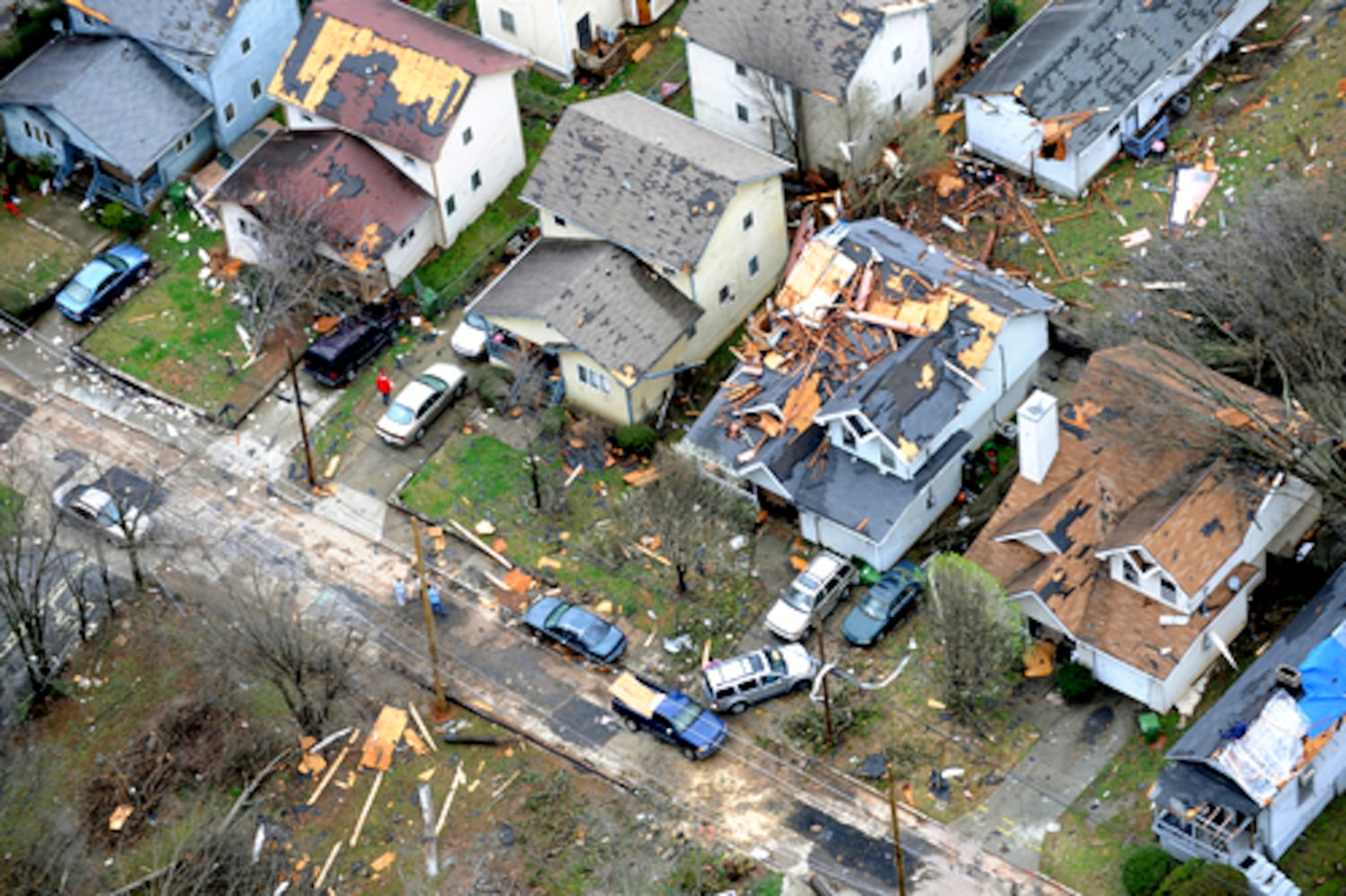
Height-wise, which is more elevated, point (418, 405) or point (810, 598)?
point (810, 598)

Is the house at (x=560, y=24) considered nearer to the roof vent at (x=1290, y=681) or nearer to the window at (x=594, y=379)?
the window at (x=594, y=379)

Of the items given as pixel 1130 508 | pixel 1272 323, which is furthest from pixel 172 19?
pixel 1272 323

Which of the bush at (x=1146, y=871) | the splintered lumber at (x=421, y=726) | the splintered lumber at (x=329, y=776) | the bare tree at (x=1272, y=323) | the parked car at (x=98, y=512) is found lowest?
the parked car at (x=98, y=512)

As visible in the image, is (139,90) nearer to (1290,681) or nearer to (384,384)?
(384,384)

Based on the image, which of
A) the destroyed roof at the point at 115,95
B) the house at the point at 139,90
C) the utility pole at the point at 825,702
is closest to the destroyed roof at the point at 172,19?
the house at the point at 139,90

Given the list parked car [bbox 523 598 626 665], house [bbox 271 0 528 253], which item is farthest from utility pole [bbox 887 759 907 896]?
house [bbox 271 0 528 253]

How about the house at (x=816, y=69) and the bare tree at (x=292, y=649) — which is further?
the house at (x=816, y=69)

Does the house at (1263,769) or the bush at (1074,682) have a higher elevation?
the house at (1263,769)
